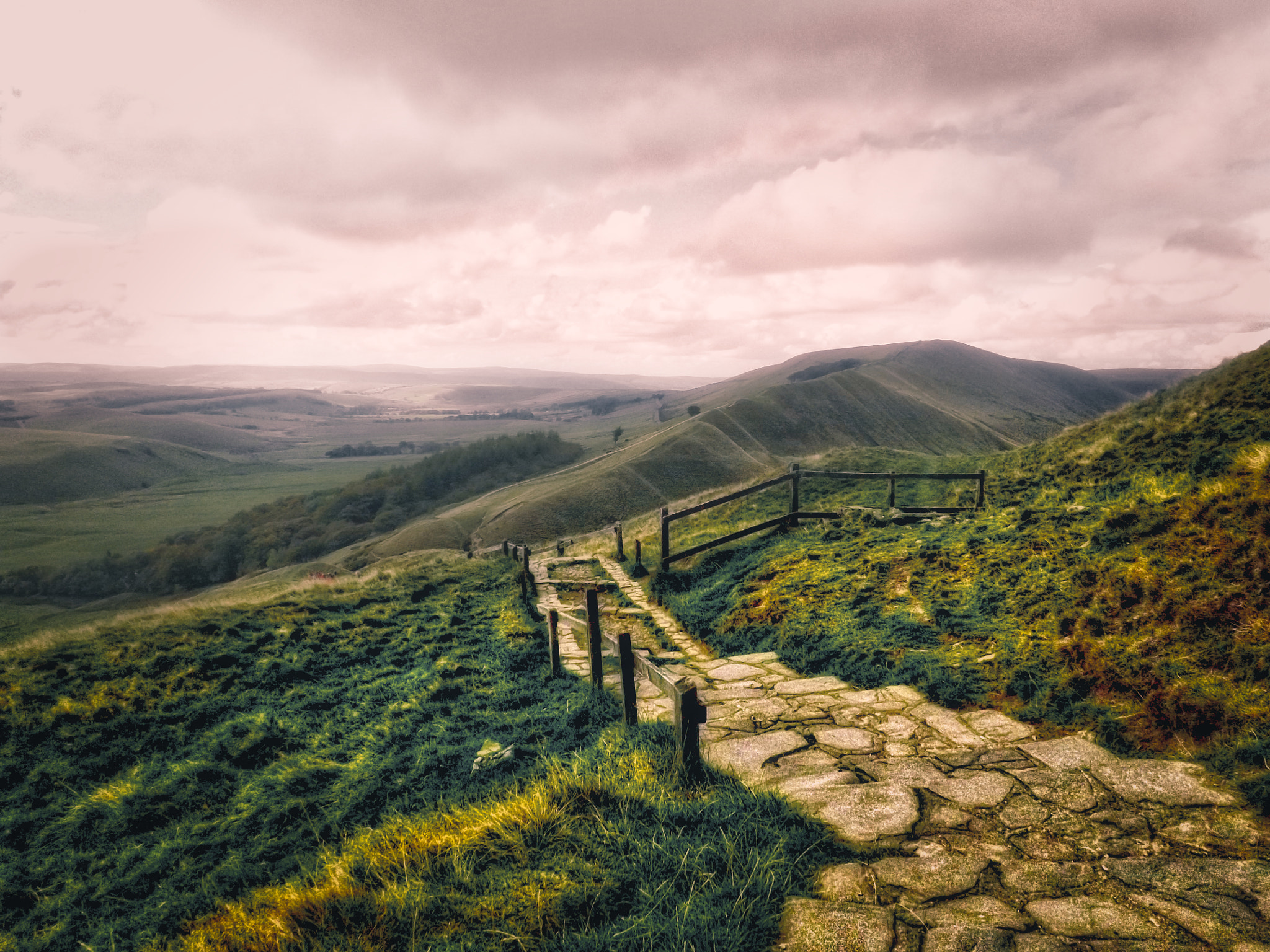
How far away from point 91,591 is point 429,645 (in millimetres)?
100261

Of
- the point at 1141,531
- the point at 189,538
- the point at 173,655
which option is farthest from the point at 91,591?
the point at 1141,531

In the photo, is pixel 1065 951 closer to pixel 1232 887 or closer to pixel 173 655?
pixel 1232 887

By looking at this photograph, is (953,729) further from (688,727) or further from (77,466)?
(77,466)

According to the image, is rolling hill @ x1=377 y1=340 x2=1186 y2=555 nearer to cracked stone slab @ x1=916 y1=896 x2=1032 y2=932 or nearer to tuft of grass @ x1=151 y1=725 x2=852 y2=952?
tuft of grass @ x1=151 y1=725 x2=852 y2=952

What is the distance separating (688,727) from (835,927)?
5.47 ft

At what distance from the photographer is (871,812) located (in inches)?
161

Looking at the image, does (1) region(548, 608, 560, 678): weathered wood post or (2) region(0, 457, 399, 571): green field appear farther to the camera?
(2) region(0, 457, 399, 571): green field

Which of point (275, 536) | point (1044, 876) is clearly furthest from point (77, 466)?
point (1044, 876)

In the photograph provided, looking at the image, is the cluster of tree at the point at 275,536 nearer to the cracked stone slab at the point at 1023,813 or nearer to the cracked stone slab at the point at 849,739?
the cracked stone slab at the point at 849,739

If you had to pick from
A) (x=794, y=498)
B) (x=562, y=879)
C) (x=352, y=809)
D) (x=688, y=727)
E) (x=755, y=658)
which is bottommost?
(x=352, y=809)

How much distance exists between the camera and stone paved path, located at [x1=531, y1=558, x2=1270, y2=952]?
2902 millimetres

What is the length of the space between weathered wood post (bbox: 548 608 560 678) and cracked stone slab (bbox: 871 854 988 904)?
17.9 feet

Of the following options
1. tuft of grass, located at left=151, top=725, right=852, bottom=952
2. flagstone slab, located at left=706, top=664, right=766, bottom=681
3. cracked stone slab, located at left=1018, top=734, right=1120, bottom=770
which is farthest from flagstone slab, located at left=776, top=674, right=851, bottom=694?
tuft of grass, located at left=151, top=725, right=852, bottom=952

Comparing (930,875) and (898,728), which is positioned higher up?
(930,875)
